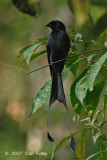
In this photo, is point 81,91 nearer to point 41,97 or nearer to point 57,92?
point 41,97

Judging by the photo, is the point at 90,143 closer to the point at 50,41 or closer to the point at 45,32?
the point at 45,32

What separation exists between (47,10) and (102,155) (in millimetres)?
6924

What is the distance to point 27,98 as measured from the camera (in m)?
7.98

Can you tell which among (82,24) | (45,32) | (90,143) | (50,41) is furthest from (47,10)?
(82,24)

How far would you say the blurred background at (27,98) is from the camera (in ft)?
21.2

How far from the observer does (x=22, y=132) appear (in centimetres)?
739

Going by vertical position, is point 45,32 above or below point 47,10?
below

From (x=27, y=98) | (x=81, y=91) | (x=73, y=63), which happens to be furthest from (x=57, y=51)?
(x=27, y=98)

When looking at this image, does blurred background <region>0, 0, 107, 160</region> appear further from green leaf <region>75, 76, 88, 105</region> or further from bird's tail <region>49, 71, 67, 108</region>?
green leaf <region>75, 76, 88, 105</region>

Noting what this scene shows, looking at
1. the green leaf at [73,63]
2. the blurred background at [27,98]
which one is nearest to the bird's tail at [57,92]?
the green leaf at [73,63]

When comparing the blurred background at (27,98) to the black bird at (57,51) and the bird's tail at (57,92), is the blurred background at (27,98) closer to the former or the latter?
the black bird at (57,51)

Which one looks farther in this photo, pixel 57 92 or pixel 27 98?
pixel 27 98

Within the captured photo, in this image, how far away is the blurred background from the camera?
646 cm

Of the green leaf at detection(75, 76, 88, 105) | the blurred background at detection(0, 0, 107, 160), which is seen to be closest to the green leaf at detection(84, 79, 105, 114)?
the green leaf at detection(75, 76, 88, 105)
